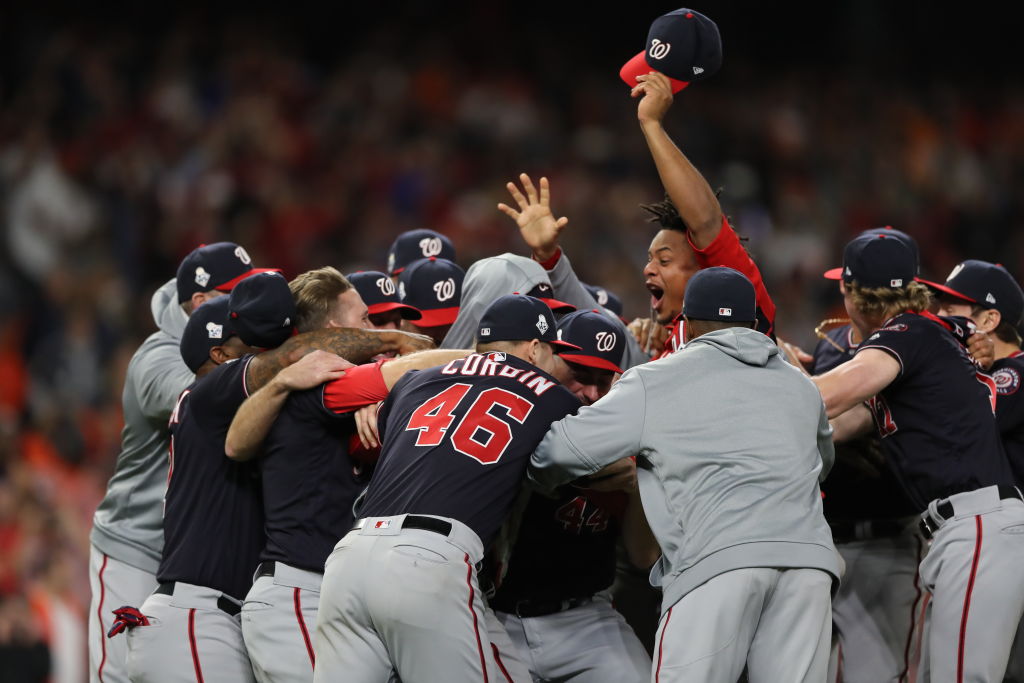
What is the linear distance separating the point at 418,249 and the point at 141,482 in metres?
1.99

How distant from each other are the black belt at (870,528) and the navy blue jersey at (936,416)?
2.39 ft

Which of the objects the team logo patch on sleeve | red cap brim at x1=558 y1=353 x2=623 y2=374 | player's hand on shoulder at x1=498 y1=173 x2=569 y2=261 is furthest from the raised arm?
the team logo patch on sleeve

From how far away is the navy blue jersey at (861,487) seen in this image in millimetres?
5781

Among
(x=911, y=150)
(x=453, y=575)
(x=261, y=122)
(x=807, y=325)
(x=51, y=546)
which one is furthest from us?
(x=911, y=150)

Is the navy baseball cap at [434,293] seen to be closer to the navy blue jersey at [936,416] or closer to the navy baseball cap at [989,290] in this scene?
the navy blue jersey at [936,416]

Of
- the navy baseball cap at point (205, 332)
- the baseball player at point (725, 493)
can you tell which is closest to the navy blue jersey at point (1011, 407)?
the baseball player at point (725, 493)

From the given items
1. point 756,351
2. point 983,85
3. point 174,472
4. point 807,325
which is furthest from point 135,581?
point 983,85

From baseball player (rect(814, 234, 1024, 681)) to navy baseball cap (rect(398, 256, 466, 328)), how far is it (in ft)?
6.30

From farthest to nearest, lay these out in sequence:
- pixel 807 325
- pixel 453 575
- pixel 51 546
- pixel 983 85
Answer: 1. pixel 983 85
2. pixel 807 325
3. pixel 51 546
4. pixel 453 575

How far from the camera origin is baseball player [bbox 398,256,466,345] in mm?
6137

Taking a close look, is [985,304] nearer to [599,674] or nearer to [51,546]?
[599,674]

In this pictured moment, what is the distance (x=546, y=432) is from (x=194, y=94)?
9.72 metres

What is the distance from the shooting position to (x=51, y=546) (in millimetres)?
9391

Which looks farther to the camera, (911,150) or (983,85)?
(983,85)
